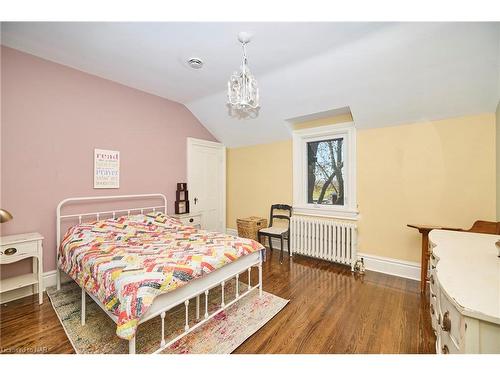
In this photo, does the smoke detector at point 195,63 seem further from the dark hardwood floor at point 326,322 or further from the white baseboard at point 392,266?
the white baseboard at point 392,266

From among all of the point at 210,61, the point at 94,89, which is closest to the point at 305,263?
the point at 210,61

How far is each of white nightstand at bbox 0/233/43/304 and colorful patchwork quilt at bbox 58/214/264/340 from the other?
20 cm

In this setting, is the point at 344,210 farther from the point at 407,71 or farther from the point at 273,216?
the point at 407,71

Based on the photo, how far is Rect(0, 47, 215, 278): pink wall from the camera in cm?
231

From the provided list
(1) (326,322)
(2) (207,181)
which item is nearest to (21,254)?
(2) (207,181)

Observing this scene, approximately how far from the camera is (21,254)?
211 cm

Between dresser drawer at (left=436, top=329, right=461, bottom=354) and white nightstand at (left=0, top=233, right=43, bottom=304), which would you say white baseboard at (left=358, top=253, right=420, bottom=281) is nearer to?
dresser drawer at (left=436, top=329, right=461, bottom=354)

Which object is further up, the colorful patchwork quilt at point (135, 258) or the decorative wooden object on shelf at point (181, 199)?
the decorative wooden object on shelf at point (181, 199)

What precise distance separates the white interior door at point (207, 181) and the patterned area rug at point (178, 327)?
215 centimetres

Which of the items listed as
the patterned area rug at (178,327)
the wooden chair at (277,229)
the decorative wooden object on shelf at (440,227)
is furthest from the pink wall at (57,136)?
the decorative wooden object on shelf at (440,227)

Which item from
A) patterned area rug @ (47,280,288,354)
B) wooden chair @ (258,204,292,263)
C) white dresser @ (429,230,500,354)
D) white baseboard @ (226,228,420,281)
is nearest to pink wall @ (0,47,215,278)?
patterned area rug @ (47,280,288,354)

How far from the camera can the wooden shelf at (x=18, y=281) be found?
2.09m

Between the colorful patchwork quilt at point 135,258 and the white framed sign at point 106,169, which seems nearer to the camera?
the colorful patchwork quilt at point 135,258
